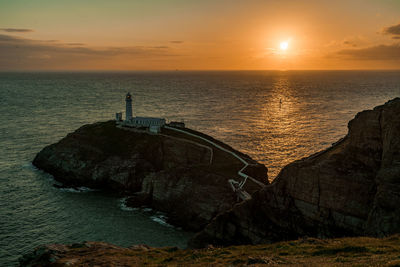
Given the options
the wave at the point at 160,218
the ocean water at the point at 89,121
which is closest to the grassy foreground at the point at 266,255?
the ocean water at the point at 89,121

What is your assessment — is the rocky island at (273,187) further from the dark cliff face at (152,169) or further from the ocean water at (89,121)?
the ocean water at (89,121)

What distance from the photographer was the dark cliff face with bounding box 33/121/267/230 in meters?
51.4

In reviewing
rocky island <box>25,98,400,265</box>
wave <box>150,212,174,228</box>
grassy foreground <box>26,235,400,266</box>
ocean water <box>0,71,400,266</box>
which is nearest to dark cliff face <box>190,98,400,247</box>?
rocky island <box>25,98,400,265</box>

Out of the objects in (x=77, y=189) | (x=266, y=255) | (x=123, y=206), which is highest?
(x=266, y=255)

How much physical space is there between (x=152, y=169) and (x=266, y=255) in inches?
1720

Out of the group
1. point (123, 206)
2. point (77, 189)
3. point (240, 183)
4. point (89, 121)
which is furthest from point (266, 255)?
point (89, 121)

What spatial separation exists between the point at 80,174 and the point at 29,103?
393ft

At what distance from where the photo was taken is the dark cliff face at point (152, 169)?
169ft

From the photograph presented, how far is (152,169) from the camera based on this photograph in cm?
6494

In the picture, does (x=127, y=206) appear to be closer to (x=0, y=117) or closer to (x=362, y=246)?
(x=362, y=246)

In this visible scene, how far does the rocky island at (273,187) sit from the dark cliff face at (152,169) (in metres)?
0.18

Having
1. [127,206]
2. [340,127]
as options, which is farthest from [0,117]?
[340,127]

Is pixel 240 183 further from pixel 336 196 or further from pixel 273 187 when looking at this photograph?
pixel 336 196

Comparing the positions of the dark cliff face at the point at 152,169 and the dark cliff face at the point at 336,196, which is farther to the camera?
the dark cliff face at the point at 152,169
